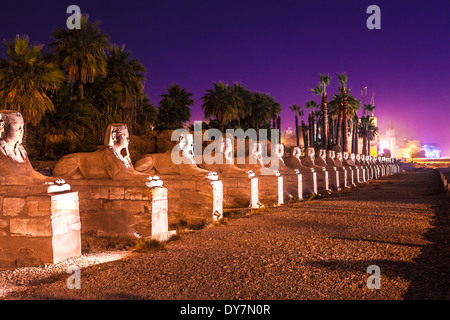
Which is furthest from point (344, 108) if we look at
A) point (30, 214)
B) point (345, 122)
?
point (30, 214)

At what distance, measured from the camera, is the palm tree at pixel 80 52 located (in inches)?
671

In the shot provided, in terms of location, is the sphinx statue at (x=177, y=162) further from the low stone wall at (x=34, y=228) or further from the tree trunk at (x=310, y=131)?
the tree trunk at (x=310, y=131)

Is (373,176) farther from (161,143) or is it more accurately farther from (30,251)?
(30,251)

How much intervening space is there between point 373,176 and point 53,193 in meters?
30.2

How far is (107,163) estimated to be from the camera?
7270 millimetres

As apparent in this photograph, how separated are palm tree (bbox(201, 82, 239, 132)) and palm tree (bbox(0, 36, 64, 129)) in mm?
18945

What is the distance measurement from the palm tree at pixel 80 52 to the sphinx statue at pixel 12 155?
39.7 ft

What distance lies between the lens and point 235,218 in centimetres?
942

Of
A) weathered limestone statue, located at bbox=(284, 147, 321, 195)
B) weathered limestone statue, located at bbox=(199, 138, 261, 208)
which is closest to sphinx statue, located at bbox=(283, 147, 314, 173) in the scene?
weathered limestone statue, located at bbox=(284, 147, 321, 195)

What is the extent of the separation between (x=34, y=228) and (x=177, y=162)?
4.17 metres

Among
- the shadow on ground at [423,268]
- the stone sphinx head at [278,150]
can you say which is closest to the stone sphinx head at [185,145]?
the shadow on ground at [423,268]

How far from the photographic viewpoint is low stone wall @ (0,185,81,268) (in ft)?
16.2

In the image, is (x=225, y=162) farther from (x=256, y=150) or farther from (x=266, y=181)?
(x=266, y=181)
